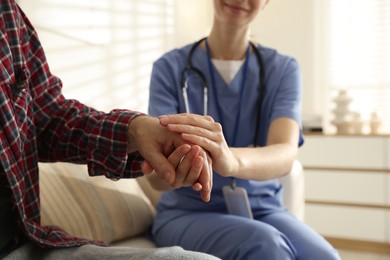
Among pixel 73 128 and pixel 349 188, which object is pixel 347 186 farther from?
pixel 73 128

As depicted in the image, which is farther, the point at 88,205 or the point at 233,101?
the point at 233,101

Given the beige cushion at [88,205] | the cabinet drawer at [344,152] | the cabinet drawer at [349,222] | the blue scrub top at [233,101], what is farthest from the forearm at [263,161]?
the cabinet drawer at [349,222]

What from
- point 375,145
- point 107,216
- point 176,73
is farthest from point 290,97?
point 375,145

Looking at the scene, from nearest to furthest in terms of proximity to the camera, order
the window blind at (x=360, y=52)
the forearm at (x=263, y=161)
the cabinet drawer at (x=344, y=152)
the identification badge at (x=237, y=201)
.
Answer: the forearm at (x=263, y=161), the identification badge at (x=237, y=201), the cabinet drawer at (x=344, y=152), the window blind at (x=360, y=52)

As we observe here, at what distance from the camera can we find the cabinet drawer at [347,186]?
11.4ft

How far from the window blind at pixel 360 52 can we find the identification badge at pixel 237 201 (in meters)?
2.83

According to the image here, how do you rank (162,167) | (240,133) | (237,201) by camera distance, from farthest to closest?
(240,133) < (237,201) < (162,167)

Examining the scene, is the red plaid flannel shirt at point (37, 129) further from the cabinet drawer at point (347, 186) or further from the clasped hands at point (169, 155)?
the cabinet drawer at point (347, 186)

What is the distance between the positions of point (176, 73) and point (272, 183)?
0.47 m

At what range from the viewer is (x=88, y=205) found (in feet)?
4.89

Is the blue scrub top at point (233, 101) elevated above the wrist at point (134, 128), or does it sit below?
below

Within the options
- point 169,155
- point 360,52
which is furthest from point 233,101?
point 360,52

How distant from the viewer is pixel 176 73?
64.1 inches

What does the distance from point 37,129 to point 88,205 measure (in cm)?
51
